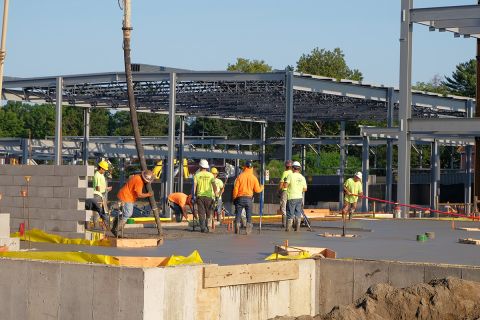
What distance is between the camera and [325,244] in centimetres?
2188

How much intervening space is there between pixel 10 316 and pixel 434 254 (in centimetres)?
800

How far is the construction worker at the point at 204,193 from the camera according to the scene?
998 inches

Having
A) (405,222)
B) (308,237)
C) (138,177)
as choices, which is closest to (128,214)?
(138,177)

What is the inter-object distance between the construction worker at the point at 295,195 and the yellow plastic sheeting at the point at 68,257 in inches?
389

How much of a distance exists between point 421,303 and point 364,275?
4.66 ft

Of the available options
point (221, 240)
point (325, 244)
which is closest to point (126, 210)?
point (221, 240)

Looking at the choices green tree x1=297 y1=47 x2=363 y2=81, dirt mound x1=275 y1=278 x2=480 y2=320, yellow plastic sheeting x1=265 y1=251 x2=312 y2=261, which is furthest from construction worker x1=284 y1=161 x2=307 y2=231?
green tree x1=297 y1=47 x2=363 y2=81

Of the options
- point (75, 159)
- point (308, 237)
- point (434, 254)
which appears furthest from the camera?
point (75, 159)

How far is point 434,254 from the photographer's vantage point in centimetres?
1947

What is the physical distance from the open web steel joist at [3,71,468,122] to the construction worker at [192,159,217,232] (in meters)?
10.5

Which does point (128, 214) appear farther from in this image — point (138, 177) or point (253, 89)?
point (253, 89)

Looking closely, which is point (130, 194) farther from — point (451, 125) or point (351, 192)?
point (451, 125)

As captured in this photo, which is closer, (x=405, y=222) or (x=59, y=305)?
(x=59, y=305)

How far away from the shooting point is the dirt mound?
14844 mm
